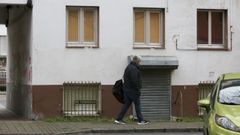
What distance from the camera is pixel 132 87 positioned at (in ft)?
54.9

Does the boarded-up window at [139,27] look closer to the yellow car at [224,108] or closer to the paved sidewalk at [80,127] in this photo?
the paved sidewalk at [80,127]

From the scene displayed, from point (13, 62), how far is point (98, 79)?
6.60m

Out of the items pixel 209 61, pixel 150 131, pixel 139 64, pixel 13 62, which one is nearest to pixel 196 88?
pixel 209 61

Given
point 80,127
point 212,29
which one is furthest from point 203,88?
point 80,127

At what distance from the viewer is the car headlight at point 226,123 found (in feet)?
28.2

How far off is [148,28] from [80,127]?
15.7ft

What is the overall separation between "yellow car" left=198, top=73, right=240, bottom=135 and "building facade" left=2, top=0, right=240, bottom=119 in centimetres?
827

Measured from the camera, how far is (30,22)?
60.2 feet

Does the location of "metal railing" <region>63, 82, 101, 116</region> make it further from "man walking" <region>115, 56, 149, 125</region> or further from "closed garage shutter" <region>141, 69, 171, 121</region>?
Result: "man walking" <region>115, 56, 149, 125</region>

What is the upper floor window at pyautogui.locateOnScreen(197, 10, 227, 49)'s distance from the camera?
19359 mm

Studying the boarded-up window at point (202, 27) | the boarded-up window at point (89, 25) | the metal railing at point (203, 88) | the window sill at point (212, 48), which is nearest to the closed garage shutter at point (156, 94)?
the metal railing at point (203, 88)

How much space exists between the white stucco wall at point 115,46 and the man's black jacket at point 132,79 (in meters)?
1.64

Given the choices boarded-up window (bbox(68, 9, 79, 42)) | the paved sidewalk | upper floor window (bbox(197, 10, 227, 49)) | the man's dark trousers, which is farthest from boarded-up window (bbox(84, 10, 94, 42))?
upper floor window (bbox(197, 10, 227, 49))

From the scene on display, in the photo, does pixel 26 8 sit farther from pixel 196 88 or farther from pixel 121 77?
pixel 196 88
